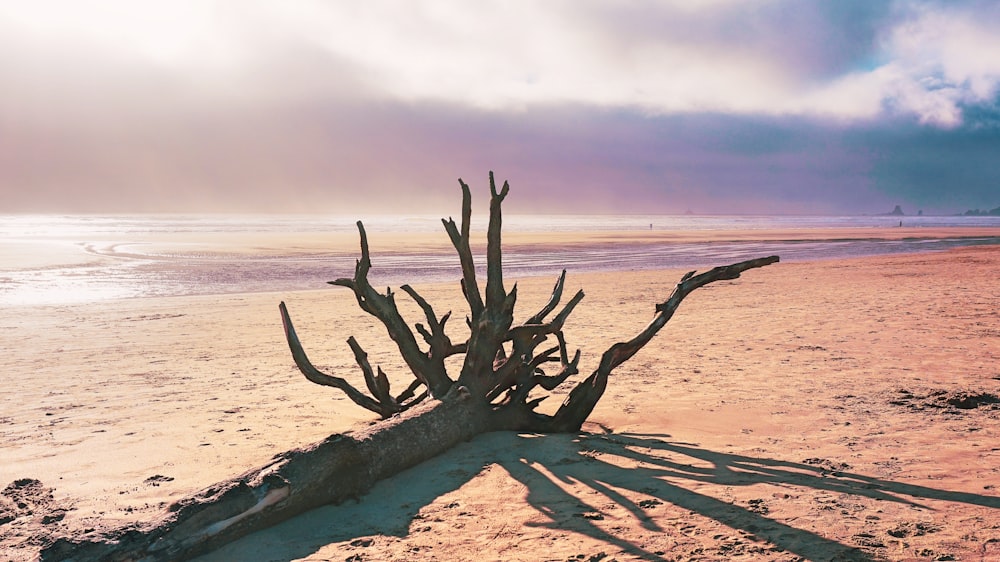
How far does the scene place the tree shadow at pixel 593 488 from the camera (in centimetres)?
385

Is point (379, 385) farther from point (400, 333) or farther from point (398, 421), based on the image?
point (398, 421)

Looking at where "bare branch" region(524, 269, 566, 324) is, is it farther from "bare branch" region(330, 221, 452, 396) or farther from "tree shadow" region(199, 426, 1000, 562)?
"tree shadow" region(199, 426, 1000, 562)

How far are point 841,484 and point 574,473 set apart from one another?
5.75 ft

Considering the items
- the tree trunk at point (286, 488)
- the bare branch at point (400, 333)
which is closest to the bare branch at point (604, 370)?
the tree trunk at point (286, 488)

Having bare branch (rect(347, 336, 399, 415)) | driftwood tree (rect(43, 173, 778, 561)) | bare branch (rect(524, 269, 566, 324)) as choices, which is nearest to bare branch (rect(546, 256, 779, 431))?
driftwood tree (rect(43, 173, 778, 561))

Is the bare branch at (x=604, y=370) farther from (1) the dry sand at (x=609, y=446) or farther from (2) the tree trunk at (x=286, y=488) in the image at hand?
(2) the tree trunk at (x=286, y=488)

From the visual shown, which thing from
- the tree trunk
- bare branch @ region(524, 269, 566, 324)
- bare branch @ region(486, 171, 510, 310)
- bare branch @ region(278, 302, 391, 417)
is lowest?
the tree trunk

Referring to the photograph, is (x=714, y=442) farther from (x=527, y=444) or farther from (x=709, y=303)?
(x=709, y=303)

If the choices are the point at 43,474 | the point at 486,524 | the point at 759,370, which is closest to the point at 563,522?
the point at 486,524

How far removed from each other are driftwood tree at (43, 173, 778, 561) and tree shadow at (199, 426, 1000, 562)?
14 centimetres

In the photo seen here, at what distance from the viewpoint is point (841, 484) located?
4645 millimetres

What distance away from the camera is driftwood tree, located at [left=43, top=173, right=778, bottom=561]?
359 centimetres

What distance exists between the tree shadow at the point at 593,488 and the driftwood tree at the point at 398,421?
0.44 feet

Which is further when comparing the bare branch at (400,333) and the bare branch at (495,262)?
the bare branch at (400,333)
